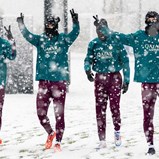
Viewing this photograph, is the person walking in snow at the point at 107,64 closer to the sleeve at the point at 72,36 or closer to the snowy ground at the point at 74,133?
the sleeve at the point at 72,36

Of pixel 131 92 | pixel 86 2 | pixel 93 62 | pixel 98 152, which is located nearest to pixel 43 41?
pixel 93 62

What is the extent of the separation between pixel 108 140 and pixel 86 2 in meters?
91.8

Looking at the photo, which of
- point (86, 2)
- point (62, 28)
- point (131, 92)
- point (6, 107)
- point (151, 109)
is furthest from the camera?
point (86, 2)

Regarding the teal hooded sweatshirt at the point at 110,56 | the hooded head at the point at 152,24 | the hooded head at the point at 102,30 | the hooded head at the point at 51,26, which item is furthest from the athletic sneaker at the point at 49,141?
the hooded head at the point at 152,24

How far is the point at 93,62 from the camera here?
301 inches

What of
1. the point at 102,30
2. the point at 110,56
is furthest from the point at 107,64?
the point at 102,30

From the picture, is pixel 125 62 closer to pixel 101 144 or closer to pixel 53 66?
pixel 53 66

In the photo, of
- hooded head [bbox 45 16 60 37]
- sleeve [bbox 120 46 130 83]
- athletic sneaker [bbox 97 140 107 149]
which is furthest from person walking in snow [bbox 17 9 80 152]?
sleeve [bbox 120 46 130 83]

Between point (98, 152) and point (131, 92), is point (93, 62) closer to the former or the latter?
point (98, 152)

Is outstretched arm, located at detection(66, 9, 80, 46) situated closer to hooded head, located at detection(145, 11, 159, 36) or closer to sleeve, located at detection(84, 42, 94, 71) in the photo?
sleeve, located at detection(84, 42, 94, 71)

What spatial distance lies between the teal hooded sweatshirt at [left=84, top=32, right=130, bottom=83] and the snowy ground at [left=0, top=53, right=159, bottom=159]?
44.4 inches

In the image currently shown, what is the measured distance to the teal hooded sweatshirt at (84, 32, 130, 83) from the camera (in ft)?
24.6

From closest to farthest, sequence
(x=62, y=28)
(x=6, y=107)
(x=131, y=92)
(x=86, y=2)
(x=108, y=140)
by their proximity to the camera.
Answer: (x=108, y=140) < (x=6, y=107) < (x=62, y=28) < (x=131, y=92) < (x=86, y=2)

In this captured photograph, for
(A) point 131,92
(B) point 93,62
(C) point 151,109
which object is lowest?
(A) point 131,92
